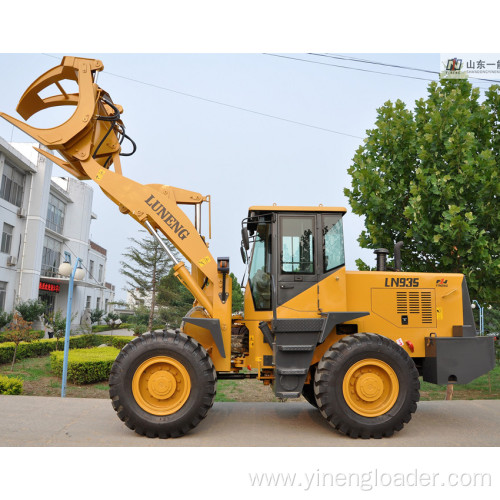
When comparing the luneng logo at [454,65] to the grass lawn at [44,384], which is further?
the grass lawn at [44,384]

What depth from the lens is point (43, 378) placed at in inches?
484

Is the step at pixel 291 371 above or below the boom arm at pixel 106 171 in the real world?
below

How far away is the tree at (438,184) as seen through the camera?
8.01 meters

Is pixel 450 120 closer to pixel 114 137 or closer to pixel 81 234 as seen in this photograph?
pixel 114 137

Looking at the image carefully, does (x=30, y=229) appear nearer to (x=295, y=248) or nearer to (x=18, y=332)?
(x=18, y=332)

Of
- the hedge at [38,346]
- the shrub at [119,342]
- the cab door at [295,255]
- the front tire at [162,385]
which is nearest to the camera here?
the front tire at [162,385]

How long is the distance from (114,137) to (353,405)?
5.41m

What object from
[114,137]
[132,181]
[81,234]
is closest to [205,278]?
[132,181]

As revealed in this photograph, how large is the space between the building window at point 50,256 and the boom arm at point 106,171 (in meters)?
29.1

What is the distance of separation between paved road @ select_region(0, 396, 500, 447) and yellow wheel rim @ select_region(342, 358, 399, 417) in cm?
42

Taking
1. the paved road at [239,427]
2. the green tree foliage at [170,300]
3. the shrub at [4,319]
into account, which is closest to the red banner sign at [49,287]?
the green tree foliage at [170,300]

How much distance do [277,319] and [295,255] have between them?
38.1 inches

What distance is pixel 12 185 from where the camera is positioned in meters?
26.8

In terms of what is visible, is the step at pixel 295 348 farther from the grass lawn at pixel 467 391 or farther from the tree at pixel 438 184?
the grass lawn at pixel 467 391
